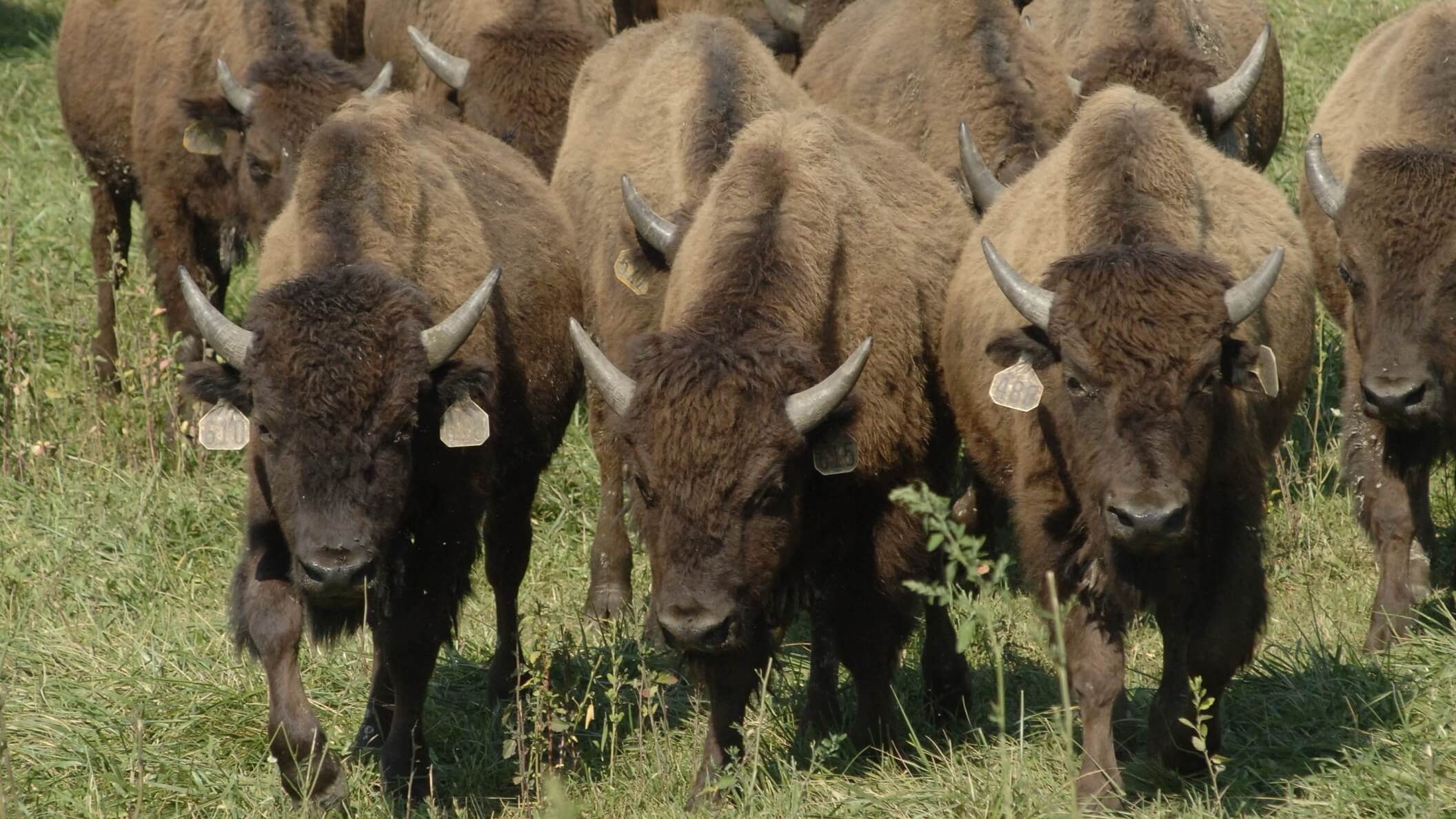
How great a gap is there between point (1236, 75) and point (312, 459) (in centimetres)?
524

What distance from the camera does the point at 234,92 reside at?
922 cm

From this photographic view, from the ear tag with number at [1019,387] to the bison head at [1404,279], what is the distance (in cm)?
205

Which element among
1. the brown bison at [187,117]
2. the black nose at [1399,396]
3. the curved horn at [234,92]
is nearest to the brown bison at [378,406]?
the brown bison at [187,117]

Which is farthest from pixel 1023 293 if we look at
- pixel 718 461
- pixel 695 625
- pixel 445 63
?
pixel 445 63

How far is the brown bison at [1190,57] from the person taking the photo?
852cm

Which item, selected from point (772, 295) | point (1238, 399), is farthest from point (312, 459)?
point (1238, 399)

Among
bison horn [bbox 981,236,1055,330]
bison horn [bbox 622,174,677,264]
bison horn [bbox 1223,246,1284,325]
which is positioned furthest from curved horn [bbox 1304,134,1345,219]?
bison horn [bbox 622,174,677,264]

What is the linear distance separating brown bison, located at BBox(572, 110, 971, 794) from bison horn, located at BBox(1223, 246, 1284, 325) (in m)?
1.09

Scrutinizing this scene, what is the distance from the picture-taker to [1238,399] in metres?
5.41

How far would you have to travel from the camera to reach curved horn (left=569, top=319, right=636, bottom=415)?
546cm

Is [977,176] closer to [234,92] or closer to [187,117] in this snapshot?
[234,92]

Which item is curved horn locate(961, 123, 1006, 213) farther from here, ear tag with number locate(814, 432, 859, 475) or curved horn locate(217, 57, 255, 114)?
curved horn locate(217, 57, 255, 114)

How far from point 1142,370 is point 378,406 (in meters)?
2.18

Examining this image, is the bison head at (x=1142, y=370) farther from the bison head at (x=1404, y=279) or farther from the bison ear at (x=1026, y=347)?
the bison head at (x=1404, y=279)
